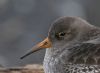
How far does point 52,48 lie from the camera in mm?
8023

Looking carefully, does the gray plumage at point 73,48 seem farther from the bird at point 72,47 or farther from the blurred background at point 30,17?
the blurred background at point 30,17

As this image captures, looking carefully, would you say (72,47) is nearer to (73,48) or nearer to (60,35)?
(73,48)

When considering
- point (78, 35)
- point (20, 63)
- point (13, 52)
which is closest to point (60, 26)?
point (78, 35)

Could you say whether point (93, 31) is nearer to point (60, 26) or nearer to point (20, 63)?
point (60, 26)

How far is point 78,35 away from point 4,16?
629 cm

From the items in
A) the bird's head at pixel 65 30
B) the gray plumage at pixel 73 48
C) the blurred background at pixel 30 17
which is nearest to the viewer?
the gray plumage at pixel 73 48

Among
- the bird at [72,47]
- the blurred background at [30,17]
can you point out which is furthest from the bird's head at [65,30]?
the blurred background at [30,17]

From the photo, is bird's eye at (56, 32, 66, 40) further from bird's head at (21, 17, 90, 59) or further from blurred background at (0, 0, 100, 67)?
blurred background at (0, 0, 100, 67)

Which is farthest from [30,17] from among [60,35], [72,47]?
[72,47]

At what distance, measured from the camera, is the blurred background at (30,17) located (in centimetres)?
1328

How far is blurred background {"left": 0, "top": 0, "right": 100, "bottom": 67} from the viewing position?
13.3 m

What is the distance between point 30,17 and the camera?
1395 cm

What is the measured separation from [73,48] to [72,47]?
0.16 ft

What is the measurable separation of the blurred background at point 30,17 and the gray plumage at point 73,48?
4991 millimetres
